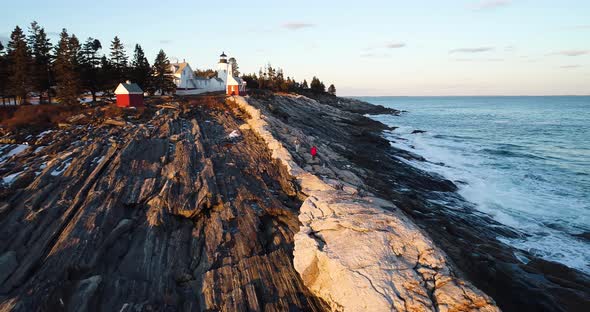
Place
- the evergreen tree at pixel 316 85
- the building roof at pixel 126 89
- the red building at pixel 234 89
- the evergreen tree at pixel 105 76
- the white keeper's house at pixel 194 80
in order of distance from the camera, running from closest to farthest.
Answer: the building roof at pixel 126 89
the evergreen tree at pixel 105 76
the red building at pixel 234 89
the white keeper's house at pixel 194 80
the evergreen tree at pixel 316 85

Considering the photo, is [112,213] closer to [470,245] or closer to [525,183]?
[470,245]

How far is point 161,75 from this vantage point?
188 ft

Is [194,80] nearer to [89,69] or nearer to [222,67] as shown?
[222,67]

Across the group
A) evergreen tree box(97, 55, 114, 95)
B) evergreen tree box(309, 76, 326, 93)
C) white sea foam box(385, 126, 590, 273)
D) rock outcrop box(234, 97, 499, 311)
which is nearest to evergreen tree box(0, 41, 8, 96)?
evergreen tree box(97, 55, 114, 95)

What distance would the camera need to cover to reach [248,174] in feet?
68.9

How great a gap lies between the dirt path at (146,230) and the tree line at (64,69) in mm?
23633

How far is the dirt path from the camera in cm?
1126

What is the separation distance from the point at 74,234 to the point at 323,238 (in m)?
11.3

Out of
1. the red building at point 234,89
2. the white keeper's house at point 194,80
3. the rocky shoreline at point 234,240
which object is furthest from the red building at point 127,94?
the white keeper's house at point 194,80

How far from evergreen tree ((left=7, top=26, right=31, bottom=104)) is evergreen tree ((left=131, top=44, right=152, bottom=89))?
1350 cm

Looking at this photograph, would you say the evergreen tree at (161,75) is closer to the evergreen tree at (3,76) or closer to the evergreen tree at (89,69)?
the evergreen tree at (89,69)

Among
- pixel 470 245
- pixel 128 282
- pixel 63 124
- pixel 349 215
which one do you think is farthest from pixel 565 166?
pixel 63 124

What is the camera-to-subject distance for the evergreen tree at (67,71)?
4012 centimetres

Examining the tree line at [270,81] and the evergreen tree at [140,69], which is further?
the tree line at [270,81]
